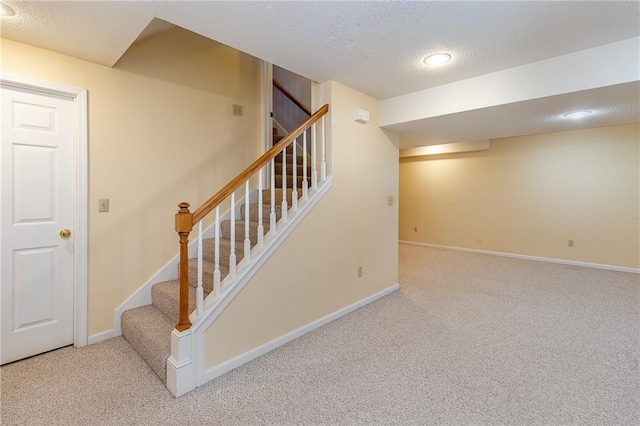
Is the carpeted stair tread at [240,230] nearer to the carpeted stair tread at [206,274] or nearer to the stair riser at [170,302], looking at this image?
the carpeted stair tread at [206,274]

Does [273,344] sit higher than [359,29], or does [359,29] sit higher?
[359,29]

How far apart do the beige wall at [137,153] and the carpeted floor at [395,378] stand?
0.64 m

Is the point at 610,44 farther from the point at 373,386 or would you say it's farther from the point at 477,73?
the point at 373,386

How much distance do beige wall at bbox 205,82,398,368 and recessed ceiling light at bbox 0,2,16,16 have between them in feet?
6.81

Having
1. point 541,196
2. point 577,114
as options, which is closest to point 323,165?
point 577,114

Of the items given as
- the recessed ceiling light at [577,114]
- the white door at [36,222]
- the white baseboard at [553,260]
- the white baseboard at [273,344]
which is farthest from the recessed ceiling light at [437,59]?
the white baseboard at [553,260]

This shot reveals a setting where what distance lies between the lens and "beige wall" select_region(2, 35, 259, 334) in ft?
7.41

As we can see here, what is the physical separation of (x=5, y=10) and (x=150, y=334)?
209 cm

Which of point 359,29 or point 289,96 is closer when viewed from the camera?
point 359,29

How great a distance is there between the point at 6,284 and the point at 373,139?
3.23 m

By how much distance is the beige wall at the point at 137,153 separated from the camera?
226cm

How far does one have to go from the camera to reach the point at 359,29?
6.07 feet

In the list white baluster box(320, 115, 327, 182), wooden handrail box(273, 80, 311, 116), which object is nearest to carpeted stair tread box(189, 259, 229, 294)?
white baluster box(320, 115, 327, 182)

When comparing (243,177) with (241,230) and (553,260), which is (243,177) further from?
(553,260)
